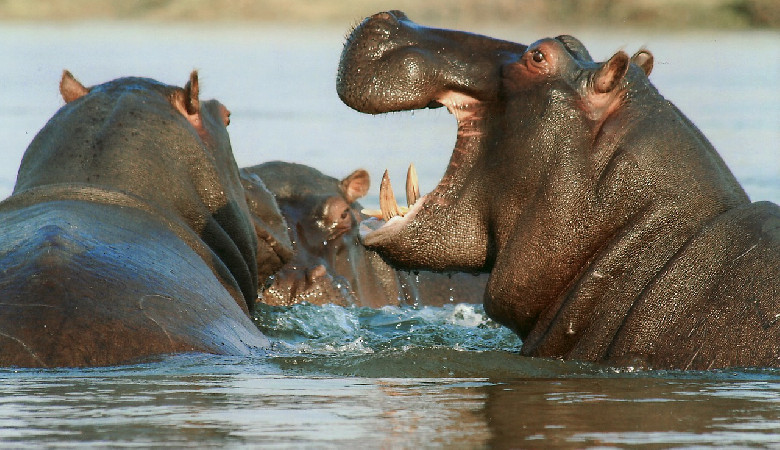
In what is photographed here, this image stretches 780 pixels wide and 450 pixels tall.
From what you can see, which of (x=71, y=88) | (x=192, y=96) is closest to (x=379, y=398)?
(x=192, y=96)

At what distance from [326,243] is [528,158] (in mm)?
5539

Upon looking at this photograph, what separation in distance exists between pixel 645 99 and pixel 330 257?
565cm

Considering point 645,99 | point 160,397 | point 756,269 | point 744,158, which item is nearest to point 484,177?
point 645,99

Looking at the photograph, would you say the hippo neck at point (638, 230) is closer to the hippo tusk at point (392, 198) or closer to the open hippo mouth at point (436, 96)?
the open hippo mouth at point (436, 96)

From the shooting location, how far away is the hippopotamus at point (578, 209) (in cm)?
511

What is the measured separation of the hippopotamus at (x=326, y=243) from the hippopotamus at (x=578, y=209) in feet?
14.8

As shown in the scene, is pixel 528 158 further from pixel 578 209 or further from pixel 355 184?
pixel 355 184

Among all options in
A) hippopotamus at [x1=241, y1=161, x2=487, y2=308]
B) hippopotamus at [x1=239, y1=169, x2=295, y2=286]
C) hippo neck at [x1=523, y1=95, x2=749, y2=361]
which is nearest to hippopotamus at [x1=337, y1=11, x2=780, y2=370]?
hippo neck at [x1=523, y1=95, x2=749, y2=361]

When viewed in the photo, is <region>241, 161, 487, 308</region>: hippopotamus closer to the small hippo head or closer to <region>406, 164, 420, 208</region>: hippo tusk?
the small hippo head

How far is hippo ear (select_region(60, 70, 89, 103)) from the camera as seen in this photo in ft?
23.5

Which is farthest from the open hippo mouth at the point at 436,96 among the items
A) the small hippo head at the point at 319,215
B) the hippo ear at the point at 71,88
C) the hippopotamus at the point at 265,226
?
the small hippo head at the point at 319,215

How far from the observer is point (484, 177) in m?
5.69

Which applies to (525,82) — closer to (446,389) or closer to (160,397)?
(446,389)

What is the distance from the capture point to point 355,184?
437 inches
